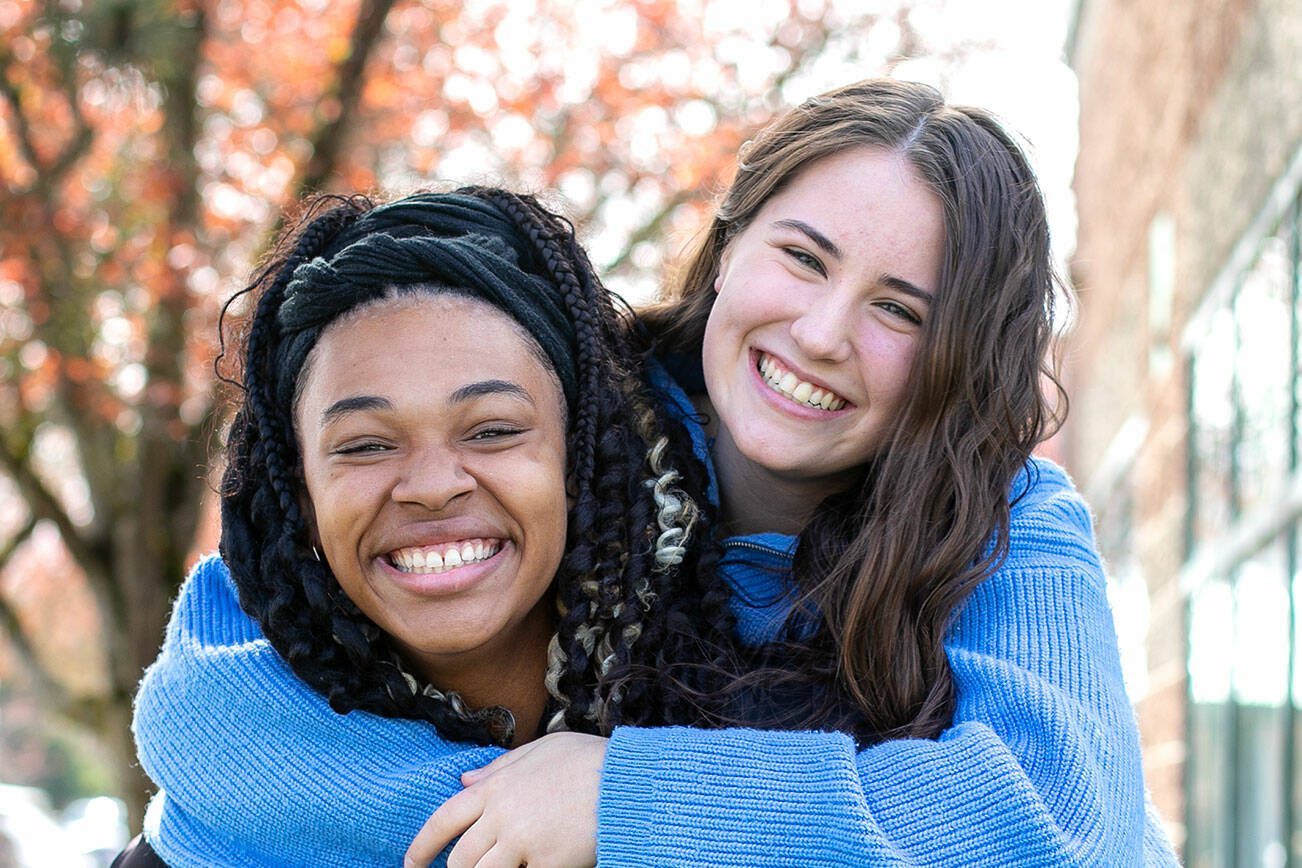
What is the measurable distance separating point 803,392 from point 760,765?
93 cm

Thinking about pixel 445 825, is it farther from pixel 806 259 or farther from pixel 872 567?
pixel 806 259

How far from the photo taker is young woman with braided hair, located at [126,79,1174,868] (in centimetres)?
268

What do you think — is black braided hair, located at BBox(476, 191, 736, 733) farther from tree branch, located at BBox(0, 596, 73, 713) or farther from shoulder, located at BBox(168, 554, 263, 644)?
tree branch, located at BBox(0, 596, 73, 713)

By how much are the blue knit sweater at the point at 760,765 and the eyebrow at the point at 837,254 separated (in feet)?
1.61

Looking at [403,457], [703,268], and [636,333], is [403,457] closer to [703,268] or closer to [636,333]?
[636,333]

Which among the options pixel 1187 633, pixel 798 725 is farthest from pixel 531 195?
pixel 1187 633

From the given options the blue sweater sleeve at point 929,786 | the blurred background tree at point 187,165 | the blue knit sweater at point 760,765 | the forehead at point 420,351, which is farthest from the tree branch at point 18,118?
the blue sweater sleeve at point 929,786

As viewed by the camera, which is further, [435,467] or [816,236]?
[816,236]

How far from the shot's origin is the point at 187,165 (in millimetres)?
7742

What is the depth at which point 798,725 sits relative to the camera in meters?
3.07

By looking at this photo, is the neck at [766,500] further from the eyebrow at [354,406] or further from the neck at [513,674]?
the eyebrow at [354,406]

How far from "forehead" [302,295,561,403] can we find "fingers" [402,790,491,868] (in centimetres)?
70

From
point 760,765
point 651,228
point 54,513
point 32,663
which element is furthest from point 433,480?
point 651,228

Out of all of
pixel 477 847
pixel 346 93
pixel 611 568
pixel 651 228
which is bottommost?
pixel 477 847
